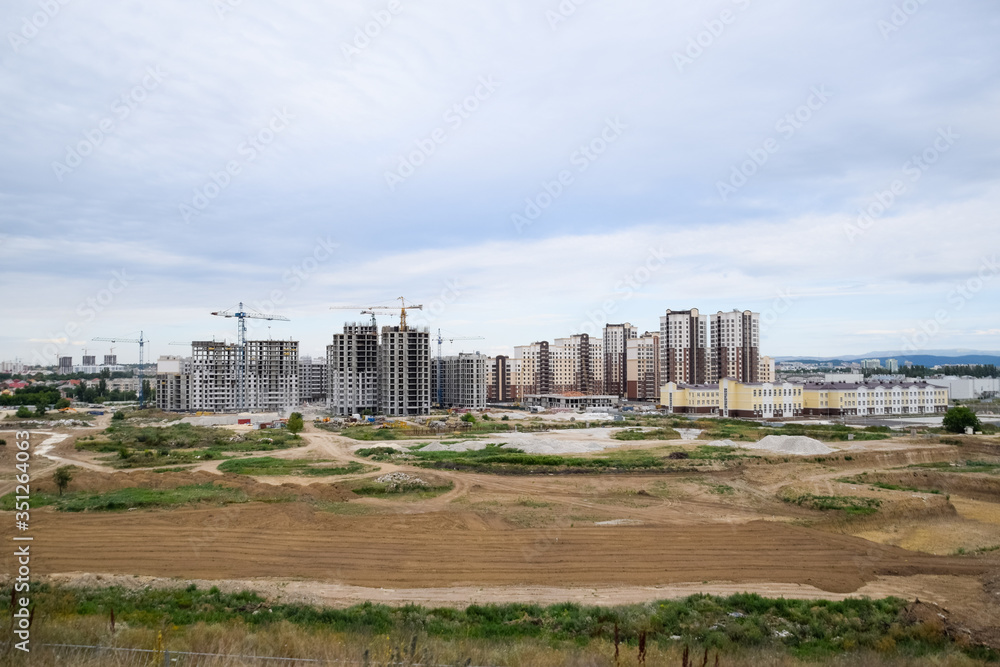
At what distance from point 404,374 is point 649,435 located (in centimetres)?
3859

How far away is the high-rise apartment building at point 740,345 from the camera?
8388 cm

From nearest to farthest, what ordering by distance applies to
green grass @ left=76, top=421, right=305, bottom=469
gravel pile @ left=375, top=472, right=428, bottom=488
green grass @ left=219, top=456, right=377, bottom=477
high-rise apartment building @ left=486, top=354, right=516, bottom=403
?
gravel pile @ left=375, top=472, right=428, bottom=488, green grass @ left=219, top=456, right=377, bottom=477, green grass @ left=76, top=421, right=305, bottom=469, high-rise apartment building @ left=486, top=354, right=516, bottom=403

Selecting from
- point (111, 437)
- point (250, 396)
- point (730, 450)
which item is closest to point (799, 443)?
point (730, 450)

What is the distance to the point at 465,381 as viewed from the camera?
9144 cm

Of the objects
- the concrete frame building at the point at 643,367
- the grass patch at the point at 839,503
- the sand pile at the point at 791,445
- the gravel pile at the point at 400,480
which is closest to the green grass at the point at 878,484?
the grass patch at the point at 839,503

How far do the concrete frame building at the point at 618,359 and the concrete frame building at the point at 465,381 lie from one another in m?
26.5

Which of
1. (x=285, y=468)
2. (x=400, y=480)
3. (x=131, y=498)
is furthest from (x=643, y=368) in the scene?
(x=131, y=498)

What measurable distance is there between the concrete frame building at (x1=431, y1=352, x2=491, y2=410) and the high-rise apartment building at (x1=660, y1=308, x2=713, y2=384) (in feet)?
94.4

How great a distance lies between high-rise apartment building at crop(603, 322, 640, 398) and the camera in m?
106

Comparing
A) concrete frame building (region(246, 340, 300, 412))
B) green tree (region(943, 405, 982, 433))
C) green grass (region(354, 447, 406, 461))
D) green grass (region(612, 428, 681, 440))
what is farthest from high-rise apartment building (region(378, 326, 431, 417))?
green tree (region(943, 405, 982, 433))

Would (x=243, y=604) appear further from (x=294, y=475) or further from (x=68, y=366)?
(x=68, y=366)

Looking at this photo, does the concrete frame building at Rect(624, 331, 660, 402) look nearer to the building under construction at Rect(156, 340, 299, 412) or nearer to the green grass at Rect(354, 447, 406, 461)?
the building under construction at Rect(156, 340, 299, 412)

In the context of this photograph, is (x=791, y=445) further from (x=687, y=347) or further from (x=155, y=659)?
(x=687, y=347)

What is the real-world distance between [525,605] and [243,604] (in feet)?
18.5
